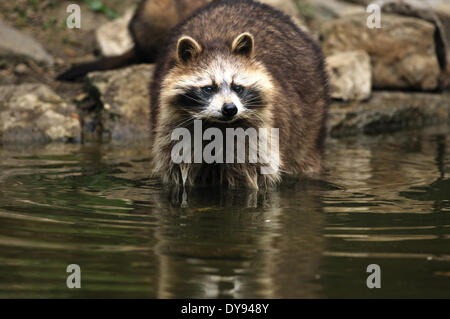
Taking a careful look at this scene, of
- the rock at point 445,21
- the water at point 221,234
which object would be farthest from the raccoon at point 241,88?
the rock at point 445,21

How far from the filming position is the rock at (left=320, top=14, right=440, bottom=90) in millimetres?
8602

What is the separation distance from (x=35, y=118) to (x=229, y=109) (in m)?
3.60

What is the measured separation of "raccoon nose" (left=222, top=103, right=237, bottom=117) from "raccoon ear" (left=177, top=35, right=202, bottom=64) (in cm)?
57

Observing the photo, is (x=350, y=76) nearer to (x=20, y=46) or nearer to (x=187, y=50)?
(x=187, y=50)

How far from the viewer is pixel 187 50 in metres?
4.68

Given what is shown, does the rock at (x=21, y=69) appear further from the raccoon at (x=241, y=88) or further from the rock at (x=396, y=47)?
the rock at (x=396, y=47)

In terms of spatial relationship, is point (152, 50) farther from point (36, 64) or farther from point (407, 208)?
point (407, 208)

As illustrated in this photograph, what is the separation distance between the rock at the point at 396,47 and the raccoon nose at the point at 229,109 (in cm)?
482

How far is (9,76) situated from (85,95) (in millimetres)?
1137

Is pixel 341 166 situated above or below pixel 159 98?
below

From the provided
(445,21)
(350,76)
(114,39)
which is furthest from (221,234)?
(445,21)

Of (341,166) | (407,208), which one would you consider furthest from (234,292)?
(341,166)

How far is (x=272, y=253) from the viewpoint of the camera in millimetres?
3299

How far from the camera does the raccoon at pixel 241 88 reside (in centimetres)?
459
